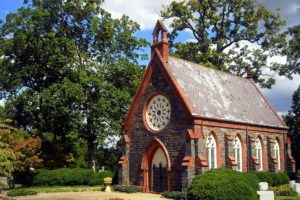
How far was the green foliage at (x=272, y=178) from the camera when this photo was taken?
31719 millimetres

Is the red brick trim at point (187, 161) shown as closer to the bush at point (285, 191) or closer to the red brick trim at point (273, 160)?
the bush at point (285, 191)

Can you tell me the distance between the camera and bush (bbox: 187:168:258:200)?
21.0 m

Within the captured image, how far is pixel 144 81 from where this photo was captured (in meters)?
32.4

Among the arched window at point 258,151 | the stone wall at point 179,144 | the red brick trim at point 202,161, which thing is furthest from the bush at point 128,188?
the arched window at point 258,151

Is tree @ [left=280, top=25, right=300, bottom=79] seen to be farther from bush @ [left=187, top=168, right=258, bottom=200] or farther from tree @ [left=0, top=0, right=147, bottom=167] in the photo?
bush @ [left=187, top=168, right=258, bottom=200]

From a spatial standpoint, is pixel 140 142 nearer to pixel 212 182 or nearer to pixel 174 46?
pixel 212 182

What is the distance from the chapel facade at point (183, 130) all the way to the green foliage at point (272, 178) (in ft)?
3.68

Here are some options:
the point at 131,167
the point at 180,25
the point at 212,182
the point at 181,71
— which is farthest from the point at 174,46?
the point at 212,182

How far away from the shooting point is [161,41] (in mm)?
32094

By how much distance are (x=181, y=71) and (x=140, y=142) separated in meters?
6.61

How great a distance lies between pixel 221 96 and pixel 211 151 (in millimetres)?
6110

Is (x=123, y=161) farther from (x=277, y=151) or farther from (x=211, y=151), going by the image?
(x=277, y=151)

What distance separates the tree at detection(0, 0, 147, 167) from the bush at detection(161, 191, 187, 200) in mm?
12796

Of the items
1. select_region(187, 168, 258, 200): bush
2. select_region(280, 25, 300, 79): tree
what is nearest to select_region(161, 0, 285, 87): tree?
select_region(280, 25, 300, 79): tree
